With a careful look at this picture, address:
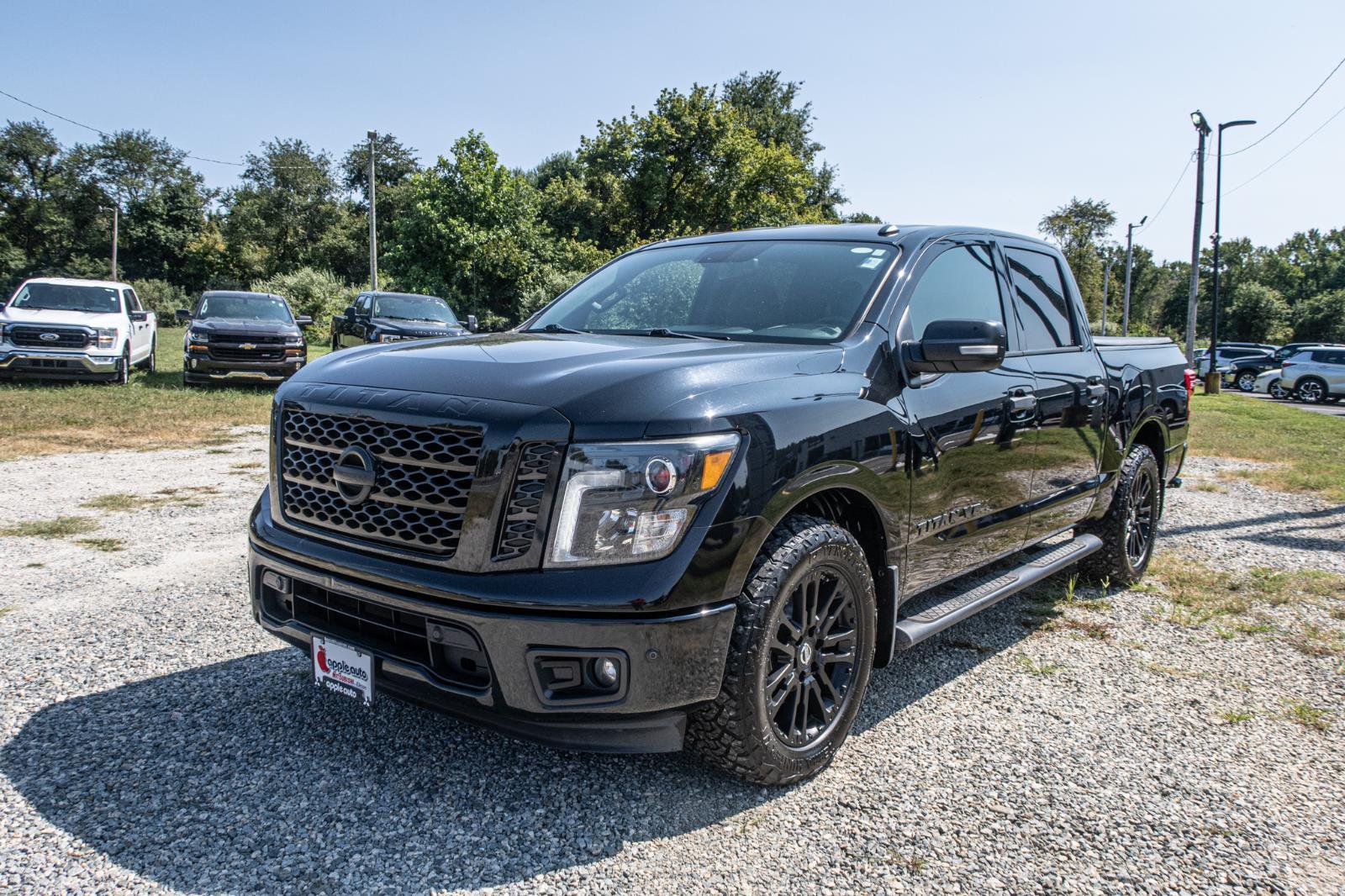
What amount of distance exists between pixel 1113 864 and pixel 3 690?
398 cm

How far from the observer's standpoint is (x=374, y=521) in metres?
2.79

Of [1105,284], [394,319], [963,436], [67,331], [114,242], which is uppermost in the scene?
[114,242]

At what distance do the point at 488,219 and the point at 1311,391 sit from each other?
29897 mm

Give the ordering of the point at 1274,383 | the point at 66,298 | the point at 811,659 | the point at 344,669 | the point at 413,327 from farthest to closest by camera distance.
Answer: the point at 1274,383 < the point at 413,327 < the point at 66,298 < the point at 811,659 < the point at 344,669

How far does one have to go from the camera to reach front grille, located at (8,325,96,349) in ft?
48.2

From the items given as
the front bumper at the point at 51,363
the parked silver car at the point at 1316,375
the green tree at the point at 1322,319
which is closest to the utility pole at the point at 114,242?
the front bumper at the point at 51,363

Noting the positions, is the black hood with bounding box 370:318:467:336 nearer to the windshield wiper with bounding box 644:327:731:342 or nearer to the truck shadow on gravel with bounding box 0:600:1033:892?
the windshield wiper with bounding box 644:327:731:342

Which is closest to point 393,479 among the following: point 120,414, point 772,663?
point 772,663

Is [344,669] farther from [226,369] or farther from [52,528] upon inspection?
[226,369]

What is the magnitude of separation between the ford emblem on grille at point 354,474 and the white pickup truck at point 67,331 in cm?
1499

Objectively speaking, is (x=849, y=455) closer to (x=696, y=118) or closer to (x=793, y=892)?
(x=793, y=892)

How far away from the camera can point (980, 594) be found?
3891mm

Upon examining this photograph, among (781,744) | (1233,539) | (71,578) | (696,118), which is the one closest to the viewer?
(781,744)

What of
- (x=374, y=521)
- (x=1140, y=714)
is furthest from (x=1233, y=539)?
(x=374, y=521)
